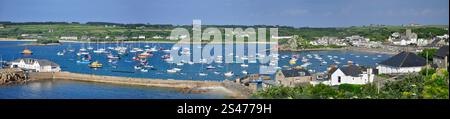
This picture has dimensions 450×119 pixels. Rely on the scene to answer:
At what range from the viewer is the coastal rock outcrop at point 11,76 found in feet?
37.4

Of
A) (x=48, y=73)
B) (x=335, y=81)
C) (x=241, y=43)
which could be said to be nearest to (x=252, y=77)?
(x=335, y=81)

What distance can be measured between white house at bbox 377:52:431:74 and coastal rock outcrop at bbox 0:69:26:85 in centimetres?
729

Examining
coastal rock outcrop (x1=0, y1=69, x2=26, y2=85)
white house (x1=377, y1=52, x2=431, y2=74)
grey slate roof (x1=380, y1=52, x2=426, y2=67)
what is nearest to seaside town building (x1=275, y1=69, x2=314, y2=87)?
white house (x1=377, y1=52, x2=431, y2=74)

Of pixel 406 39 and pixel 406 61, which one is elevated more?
pixel 406 39

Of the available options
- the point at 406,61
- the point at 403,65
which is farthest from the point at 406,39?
the point at 403,65

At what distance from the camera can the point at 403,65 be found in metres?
9.43

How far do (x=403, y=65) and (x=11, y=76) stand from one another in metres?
7.76

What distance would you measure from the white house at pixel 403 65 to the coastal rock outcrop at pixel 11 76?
23.9 feet

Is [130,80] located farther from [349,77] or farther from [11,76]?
[349,77]

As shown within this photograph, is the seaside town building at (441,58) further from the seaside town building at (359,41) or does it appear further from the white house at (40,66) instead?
the seaside town building at (359,41)

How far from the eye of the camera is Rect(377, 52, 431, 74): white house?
945cm

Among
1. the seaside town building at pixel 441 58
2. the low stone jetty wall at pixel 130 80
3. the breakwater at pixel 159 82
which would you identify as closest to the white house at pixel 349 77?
Answer: the seaside town building at pixel 441 58
